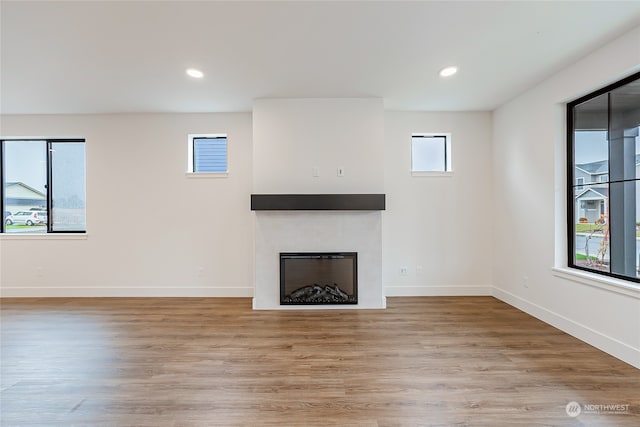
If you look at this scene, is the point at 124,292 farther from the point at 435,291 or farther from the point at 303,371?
the point at 435,291

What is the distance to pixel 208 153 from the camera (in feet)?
14.6

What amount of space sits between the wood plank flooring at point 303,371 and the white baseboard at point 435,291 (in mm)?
747

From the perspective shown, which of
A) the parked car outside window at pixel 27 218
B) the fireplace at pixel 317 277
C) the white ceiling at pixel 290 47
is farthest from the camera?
the parked car outside window at pixel 27 218

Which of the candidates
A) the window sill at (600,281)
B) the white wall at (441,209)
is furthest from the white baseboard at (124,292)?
the window sill at (600,281)

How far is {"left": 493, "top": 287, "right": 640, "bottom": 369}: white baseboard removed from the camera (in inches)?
91.5

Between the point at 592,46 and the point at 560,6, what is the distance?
0.82 m

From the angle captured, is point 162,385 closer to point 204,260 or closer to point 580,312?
point 204,260

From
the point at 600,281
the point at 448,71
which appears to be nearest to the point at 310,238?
the point at 448,71

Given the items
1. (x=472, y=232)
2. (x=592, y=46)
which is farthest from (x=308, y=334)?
Answer: (x=592, y=46)

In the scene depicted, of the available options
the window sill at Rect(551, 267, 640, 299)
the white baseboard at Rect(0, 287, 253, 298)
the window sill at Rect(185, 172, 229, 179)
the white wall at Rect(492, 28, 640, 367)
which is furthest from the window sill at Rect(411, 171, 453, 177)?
the white baseboard at Rect(0, 287, 253, 298)

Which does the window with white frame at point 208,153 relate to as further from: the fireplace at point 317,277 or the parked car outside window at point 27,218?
the parked car outside window at point 27,218

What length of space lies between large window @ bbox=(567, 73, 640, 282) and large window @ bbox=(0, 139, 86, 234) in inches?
247

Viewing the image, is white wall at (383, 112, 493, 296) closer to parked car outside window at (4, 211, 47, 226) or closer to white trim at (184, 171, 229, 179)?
white trim at (184, 171, 229, 179)

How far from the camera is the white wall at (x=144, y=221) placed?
4.30 meters
